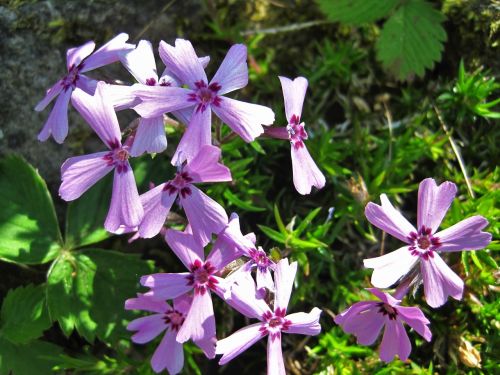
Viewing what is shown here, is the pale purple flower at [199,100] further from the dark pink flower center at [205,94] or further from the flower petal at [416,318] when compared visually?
the flower petal at [416,318]

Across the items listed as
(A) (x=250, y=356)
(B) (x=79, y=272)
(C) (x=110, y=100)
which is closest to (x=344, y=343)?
(A) (x=250, y=356)

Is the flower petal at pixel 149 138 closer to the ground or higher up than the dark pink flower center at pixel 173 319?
higher up

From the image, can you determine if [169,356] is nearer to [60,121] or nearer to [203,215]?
[203,215]

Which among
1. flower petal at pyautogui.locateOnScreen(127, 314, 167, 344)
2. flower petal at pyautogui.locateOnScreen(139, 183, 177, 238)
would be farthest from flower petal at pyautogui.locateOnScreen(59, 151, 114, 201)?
flower petal at pyautogui.locateOnScreen(127, 314, 167, 344)

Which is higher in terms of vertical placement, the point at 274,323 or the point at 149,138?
the point at 149,138

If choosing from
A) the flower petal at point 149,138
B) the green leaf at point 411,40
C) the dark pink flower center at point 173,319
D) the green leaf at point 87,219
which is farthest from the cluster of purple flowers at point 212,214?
the green leaf at point 411,40

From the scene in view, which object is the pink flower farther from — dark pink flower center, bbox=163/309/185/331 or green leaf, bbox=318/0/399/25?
green leaf, bbox=318/0/399/25

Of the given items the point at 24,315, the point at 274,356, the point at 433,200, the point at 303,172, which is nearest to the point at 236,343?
the point at 274,356
